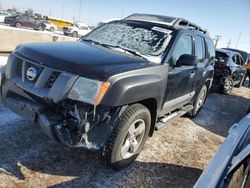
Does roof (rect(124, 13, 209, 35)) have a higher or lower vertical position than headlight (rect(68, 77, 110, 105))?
higher

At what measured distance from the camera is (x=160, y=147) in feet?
15.4

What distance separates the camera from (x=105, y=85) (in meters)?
3.05

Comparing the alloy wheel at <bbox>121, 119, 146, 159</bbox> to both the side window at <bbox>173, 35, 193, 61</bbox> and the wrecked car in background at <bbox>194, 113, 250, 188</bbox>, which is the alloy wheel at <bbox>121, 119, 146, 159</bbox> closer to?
the side window at <bbox>173, 35, 193, 61</bbox>

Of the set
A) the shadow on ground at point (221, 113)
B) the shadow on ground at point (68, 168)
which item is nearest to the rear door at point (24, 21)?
the shadow on ground at point (221, 113)

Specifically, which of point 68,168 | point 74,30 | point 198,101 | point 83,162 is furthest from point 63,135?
point 74,30

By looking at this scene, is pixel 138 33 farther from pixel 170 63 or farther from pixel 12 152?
pixel 12 152

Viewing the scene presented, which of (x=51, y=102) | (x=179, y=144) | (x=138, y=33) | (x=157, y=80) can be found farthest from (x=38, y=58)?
(x=179, y=144)

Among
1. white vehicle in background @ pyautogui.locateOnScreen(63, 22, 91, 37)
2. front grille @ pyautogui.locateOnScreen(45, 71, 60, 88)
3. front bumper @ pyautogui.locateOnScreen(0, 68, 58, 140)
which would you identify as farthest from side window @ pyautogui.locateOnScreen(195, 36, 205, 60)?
white vehicle in background @ pyautogui.locateOnScreen(63, 22, 91, 37)

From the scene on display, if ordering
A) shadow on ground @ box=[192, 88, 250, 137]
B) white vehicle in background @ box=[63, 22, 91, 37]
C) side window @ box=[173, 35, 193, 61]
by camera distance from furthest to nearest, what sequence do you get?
white vehicle in background @ box=[63, 22, 91, 37] → shadow on ground @ box=[192, 88, 250, 137] → side window @ box=[173, 35, 193, 61]

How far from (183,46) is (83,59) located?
6.66ft

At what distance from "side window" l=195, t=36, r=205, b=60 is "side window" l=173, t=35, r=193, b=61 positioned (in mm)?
332

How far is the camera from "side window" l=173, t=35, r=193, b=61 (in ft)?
14.5

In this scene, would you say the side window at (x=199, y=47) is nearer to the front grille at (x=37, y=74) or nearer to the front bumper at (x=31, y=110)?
the front grille at (x=37, y=74)

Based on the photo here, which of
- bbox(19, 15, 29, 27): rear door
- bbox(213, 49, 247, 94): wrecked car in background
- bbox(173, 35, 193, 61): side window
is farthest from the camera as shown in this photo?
bbox(19, 15, 29, 27): rear door
